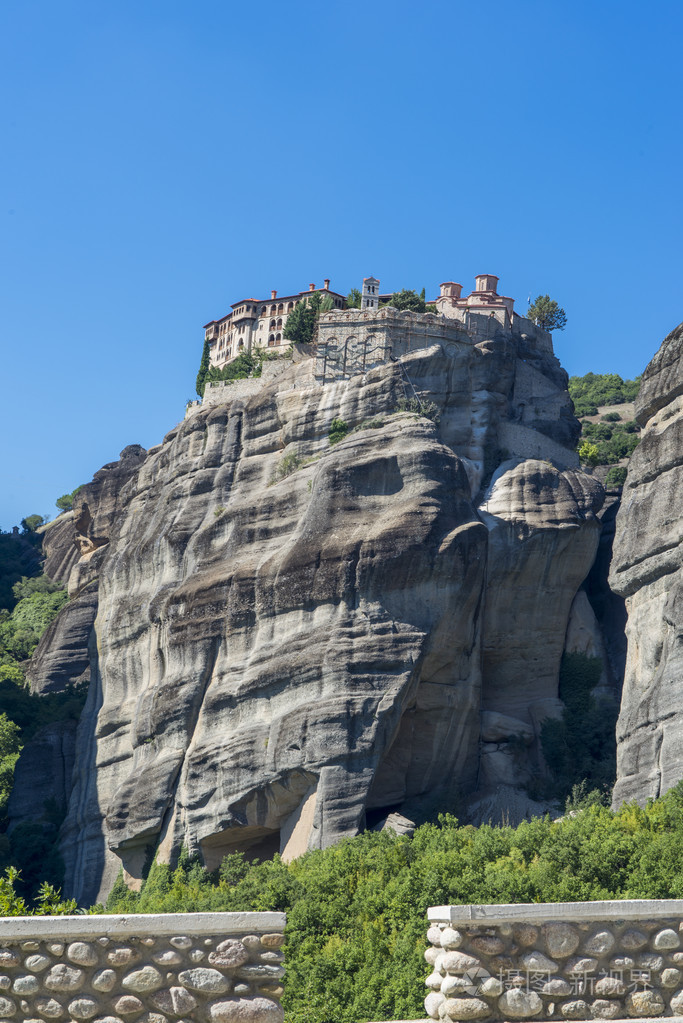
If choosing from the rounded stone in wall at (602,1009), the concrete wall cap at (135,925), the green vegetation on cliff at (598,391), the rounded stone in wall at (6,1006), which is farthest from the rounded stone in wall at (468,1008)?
the green vegetation on cliff at (598,391)

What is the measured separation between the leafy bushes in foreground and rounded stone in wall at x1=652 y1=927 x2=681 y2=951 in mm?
12783

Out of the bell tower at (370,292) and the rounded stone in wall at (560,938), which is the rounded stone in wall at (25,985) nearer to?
the rounded stone in wall at (560,938)

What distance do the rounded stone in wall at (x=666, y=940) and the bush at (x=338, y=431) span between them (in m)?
41.5

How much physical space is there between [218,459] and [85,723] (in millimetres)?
12196

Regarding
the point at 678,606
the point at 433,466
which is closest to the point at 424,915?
the point at 678,606

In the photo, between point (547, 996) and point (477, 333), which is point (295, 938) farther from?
point (477, 333)

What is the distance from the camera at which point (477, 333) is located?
193 ft

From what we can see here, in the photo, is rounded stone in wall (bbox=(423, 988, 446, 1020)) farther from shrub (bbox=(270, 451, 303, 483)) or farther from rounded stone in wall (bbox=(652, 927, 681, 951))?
shrub (bbox=(270, 451, 303, 483))

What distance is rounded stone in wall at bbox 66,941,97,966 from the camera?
11703 millimetres

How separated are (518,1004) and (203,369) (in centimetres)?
6109

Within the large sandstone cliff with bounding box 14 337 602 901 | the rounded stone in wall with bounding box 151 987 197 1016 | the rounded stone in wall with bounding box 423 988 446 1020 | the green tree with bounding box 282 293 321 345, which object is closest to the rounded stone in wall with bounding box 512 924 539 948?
the rounded stone in wall with bounding box 423 988 446 1020

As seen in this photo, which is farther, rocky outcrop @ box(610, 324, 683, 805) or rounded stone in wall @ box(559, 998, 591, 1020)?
rocky outcrop @ box(610, 324, 683, 805)

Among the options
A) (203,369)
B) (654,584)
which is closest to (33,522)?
(203,369)

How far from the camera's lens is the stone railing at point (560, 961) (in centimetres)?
1196
